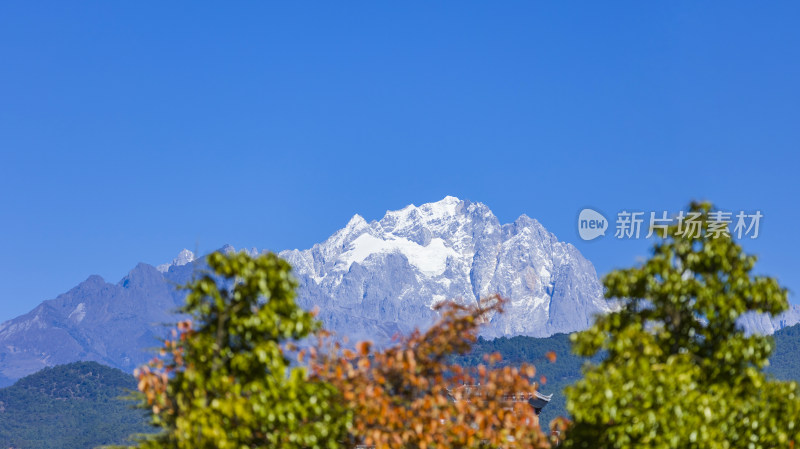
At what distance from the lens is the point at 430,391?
17.0 m

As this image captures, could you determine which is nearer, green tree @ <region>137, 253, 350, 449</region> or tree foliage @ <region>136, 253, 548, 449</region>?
green tree @ <region>137, 253, 350, 449</region>

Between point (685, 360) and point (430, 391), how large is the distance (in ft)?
14.9

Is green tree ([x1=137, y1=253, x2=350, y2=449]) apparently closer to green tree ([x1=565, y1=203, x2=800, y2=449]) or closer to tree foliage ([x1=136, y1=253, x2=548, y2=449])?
tree foliage ([x1=136, y1=253, x2=548, y2=449])

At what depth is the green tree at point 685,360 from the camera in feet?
50.8

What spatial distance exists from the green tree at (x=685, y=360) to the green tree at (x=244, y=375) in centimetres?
451

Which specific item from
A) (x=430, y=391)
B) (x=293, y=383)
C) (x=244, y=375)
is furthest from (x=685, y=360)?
(x=244, y=375)

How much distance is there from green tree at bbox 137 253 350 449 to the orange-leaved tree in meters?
0.69

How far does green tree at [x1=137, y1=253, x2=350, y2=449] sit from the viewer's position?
1471 cm

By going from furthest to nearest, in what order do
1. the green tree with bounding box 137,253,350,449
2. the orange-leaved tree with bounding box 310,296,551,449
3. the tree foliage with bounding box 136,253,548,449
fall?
1. the orange-leaved tree with bounding box 310,296,551,449
2. the tree foliage with bounding box 136,253,548,449
3. the green tree with bounding box 137,253,350,449

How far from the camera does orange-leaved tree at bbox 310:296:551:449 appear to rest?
16.2 meters

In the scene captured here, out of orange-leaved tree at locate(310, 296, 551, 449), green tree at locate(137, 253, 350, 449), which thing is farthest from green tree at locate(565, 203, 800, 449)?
green tree at locate(137, 253, 350, 449)

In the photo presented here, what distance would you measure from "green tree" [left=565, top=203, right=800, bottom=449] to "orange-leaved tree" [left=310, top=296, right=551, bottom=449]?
4.14 feet

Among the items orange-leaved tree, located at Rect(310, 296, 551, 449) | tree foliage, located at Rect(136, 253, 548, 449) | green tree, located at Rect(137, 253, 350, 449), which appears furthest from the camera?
orange-leaved tree, located at Rect(310, 296, 551, 449)

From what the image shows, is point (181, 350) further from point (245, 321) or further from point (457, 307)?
point (457, 307)
